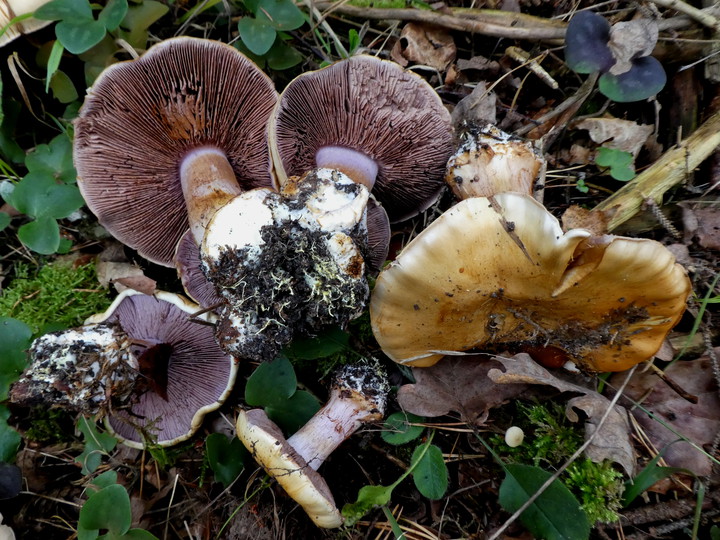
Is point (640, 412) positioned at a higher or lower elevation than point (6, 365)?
lower

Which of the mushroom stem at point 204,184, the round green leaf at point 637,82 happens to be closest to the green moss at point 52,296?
the mushroom stem at point 204,184

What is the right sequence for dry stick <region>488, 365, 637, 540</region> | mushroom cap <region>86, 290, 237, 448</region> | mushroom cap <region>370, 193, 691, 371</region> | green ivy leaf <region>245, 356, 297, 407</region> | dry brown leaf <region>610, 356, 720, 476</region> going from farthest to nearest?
mushroom cap <region>86, 290, 237, 448</region>
green ivy leaf <region>245, 356, 297, 407</region>
dry brown leaf <region>610, 356, 720, 476</region>
dry stick <region>488, 365, 637, 540</region>
mushroom cap <region>370, 193, 691, 371</region>

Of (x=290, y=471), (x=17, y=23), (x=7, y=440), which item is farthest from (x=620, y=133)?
(x=7, y=440)

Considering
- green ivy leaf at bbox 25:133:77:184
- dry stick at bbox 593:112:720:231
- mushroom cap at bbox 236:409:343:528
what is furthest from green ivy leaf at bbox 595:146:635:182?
green ivy leaf at bbox 25:133:77:184

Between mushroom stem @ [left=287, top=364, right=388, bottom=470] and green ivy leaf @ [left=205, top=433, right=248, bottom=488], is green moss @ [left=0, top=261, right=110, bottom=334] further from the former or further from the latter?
mushroom stem @ [left=287, top=364, right=388, bottom=470]

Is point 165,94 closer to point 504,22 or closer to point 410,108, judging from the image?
point 410,108

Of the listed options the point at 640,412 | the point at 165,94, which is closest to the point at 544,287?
the point at 640,412

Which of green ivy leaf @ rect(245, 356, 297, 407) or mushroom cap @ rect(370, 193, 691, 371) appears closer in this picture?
mushroom cap @ rect(370, 193, 691, 371)

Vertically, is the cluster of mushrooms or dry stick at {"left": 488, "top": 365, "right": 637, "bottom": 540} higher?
the cluster of mushrooms
